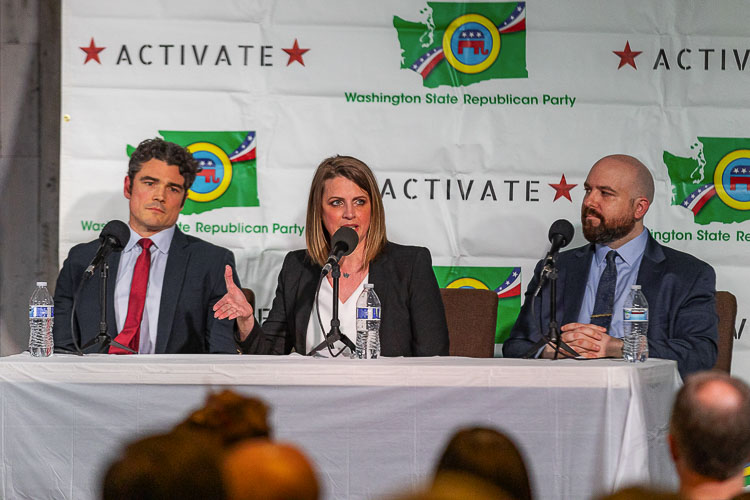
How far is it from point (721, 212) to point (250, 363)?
289 cm

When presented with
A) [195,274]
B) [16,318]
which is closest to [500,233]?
[195,274]

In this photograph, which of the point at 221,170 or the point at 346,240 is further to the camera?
the point at 221,170

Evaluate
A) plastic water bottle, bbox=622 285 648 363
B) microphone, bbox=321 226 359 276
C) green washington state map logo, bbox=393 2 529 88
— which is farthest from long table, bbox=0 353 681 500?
green washington state map logo, bbox=393 2 529 88

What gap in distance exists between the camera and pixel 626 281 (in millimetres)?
3771

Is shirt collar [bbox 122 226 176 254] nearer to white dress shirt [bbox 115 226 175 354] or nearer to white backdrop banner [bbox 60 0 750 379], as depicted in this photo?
white dress shirt [bbox 115 226 175 354]

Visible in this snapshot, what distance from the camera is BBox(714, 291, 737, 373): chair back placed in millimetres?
3898

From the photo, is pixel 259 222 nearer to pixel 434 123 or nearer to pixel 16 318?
pixel 434 123

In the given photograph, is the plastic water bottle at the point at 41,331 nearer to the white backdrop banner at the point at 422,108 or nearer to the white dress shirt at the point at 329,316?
the white dress shirt at the point at 329,316

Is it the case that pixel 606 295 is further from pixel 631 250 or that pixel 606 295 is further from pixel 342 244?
pixel 342 244

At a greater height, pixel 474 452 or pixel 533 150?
pixel 533 150

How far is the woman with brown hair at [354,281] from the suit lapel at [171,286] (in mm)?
405

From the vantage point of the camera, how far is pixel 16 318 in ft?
15.9

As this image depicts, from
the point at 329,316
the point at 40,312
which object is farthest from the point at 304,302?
the point at 40,312

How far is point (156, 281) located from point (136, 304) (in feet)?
0.50
